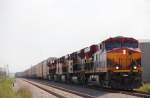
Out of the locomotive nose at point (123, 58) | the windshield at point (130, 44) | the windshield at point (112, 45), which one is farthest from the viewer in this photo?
the windshield at point (130, 44)

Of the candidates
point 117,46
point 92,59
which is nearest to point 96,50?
point 92,59

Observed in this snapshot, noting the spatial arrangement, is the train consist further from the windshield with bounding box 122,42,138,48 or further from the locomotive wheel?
the locomotive wheel

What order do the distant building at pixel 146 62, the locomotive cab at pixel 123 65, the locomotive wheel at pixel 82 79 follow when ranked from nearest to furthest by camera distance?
the locomotive cab at pixel 123 65 → the locomotive wheel at pixel 82 79 → the distant building at pixel 146 62

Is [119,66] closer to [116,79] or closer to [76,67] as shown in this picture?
[116,79]

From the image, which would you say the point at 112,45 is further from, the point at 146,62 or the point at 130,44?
the point at 146,62

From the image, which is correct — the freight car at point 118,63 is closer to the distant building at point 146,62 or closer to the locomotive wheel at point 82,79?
the locomotive wheel at point 82,79

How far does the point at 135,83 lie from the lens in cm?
2683

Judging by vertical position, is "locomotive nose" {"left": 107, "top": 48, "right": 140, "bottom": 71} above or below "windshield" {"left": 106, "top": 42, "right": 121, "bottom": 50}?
below

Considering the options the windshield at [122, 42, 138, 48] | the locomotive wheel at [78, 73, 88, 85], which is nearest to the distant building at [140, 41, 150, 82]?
the locomotive wheel at [78, 73, 88, 85]

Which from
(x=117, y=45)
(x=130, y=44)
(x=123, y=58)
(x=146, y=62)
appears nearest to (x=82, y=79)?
(x=117, y=45)

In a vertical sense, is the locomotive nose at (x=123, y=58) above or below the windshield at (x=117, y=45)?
below

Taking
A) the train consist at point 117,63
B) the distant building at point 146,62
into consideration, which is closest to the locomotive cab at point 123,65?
the train consist at point 117,63

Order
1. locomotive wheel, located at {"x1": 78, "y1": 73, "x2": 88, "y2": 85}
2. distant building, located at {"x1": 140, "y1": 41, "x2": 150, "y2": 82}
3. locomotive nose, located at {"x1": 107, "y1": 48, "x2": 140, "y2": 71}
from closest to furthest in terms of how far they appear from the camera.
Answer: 1. locomotive nose, located at {"x1": 107, "y1": 48, "x2": 140, "y2": 71}
2. locomotive wheel, located at {"x1": 78, "y1": 73, "x2": 88, "y2": 85}
3. distant building, located at {"x1": 140, "y1": 41, "x2": 150, "y2": 82}

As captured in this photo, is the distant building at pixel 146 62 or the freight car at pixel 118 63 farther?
the distant building at pixel 146 62
